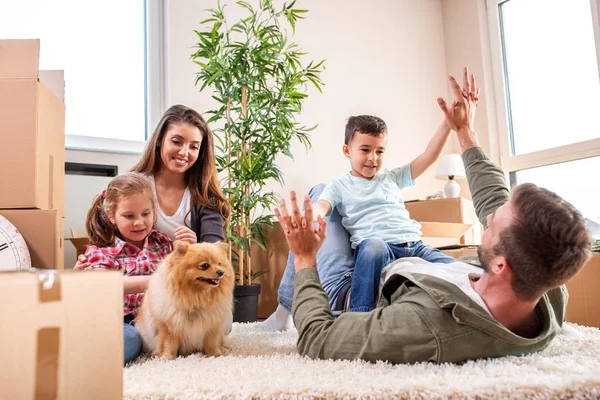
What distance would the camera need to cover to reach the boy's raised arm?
1.86m

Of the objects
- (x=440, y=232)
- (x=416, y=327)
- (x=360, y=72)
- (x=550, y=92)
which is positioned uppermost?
(x=360, y=72)

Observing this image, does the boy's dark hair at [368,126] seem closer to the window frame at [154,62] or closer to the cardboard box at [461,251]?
the cardboard box at [461,251]

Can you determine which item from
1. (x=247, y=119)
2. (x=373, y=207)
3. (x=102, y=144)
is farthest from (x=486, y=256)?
(x=102, y=144)

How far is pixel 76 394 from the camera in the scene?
51 centimetres

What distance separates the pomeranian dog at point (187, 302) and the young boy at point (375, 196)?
54 cm

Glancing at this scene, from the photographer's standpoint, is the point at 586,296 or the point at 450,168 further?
the point at 450,168

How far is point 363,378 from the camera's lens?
0.98m

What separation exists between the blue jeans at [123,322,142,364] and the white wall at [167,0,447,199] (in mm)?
2133

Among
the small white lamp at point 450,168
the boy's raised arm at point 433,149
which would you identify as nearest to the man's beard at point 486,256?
the boy's raised arm at point 433,149

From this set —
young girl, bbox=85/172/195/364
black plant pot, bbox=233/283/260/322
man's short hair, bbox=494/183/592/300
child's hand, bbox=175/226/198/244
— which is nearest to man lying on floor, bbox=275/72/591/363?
man's short hair, bbox=494/183/592/300

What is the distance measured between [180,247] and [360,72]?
3163 millimetres

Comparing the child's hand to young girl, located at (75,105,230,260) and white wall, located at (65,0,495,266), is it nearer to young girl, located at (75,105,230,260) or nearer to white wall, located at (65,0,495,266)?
young girl, located at (75,105,230,260)

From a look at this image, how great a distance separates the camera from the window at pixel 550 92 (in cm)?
362

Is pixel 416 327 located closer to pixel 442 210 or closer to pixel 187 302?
pixel 187 302
